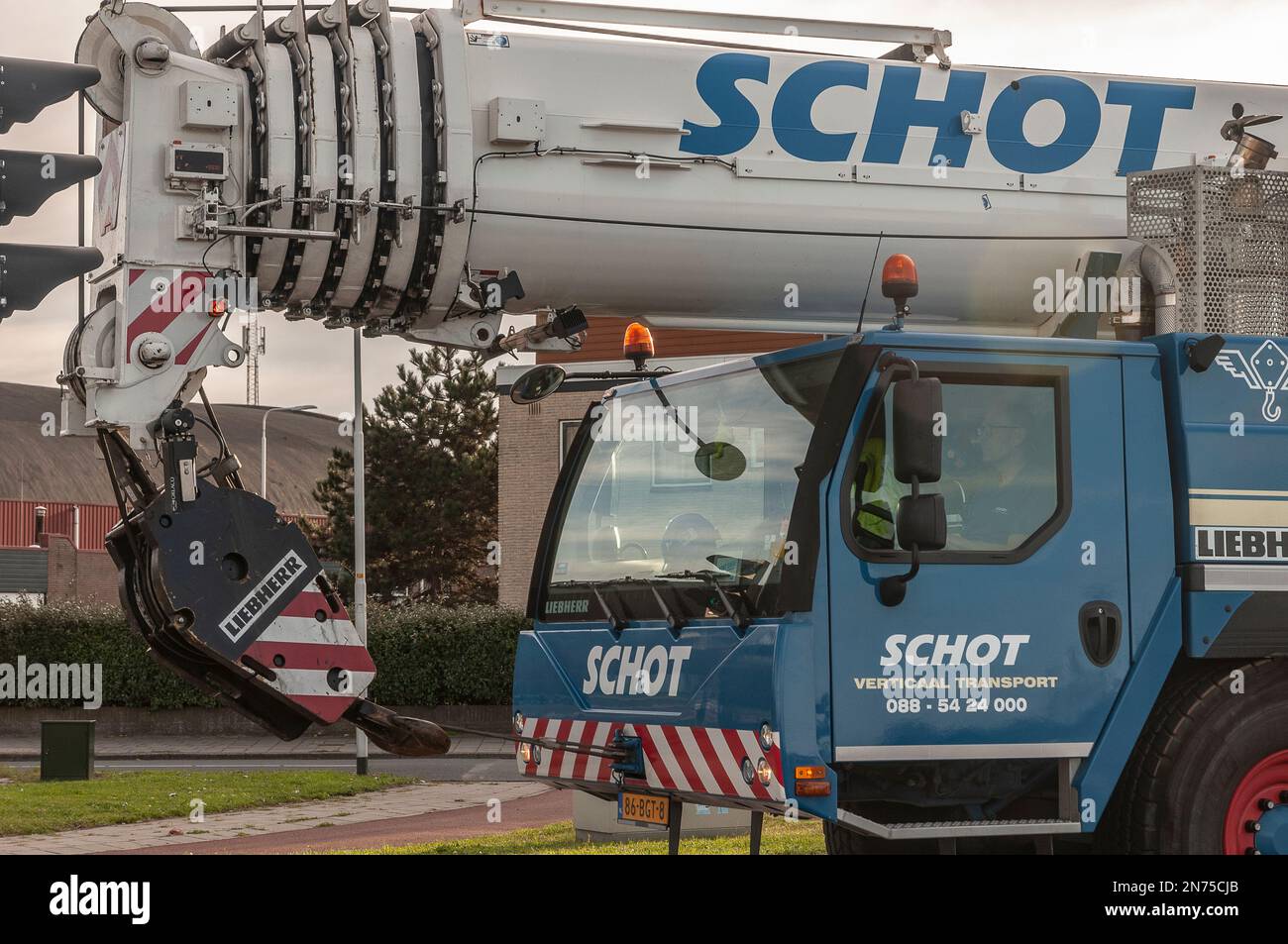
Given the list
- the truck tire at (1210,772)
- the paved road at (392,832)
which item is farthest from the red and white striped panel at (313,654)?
the paved road at (392,832)

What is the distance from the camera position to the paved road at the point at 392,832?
13125mm

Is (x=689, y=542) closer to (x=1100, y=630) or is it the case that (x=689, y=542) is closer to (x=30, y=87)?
(x=1100, y=630)

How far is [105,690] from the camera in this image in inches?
1176

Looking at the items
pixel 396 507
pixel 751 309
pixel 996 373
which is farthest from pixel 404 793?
pixel 396 507

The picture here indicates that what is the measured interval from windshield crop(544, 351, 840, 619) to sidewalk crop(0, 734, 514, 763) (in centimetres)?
1707

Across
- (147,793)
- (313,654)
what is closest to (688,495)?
(313,654)

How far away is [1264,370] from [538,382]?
124 inches

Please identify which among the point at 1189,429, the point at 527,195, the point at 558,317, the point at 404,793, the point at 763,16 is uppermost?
the point at 763,16

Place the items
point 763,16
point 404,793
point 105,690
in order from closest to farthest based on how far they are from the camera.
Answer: point 763,16 → point 404,793 → point 105,690

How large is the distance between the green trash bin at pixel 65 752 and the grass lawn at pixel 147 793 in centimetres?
20

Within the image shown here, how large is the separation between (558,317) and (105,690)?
970 inches

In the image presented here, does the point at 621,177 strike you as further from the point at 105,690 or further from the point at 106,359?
the point at 105,690

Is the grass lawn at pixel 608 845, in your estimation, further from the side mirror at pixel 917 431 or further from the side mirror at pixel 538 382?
the side mirror at pixel 917 431

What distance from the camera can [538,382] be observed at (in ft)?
25.0
